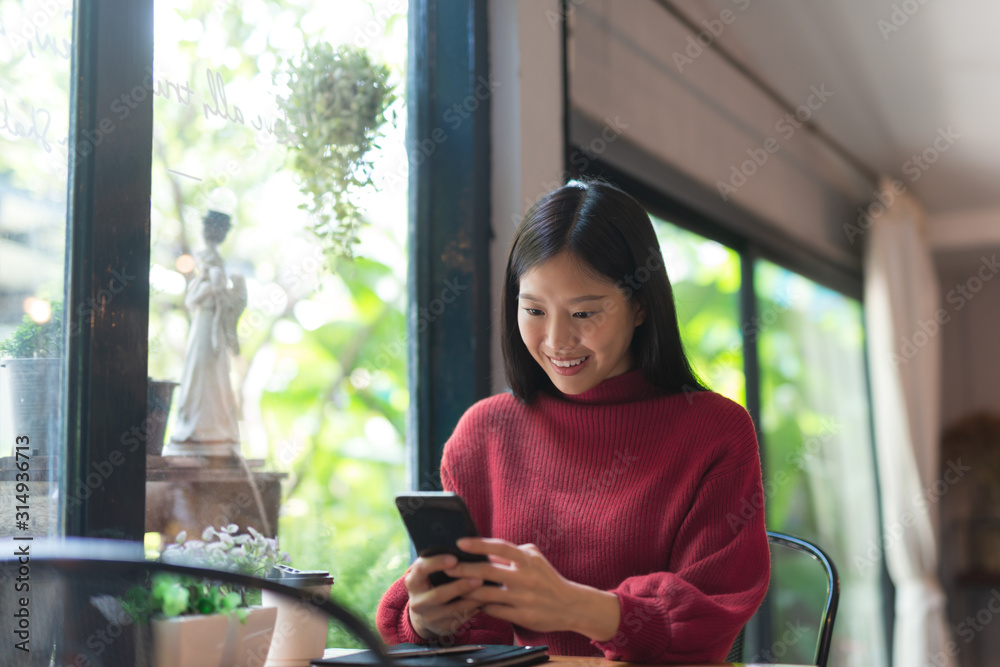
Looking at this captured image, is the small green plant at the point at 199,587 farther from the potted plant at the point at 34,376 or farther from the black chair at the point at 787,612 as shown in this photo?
the black chair at the point at 787,612

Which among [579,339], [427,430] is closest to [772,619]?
[427,430]

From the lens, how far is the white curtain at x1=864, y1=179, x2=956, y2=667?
466 cm

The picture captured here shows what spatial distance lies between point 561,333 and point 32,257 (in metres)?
0.73

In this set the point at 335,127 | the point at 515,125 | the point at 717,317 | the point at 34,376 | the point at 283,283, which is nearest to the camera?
the point at 34,376

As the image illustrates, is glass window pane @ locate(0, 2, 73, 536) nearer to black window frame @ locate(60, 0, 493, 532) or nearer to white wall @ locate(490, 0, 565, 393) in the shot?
black window frame @ locate(60, 0, 493, 532)

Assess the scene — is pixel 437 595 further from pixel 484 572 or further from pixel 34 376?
pixel 34 376

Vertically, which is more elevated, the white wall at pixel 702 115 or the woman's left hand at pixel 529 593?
the white wall at pixel 702 115

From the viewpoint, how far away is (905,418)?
15.7ft

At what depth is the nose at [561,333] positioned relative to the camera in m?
1.31

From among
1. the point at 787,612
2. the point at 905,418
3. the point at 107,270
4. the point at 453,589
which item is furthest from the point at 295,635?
the point at 905,418

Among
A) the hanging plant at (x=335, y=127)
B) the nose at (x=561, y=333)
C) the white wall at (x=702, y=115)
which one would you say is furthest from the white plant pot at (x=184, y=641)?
the white wall at (x=702, y=115)

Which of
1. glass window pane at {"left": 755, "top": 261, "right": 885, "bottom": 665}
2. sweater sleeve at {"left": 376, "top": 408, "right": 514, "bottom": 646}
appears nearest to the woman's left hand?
sweater sleeve at {"left": 376, "top": 408, "right": 514, "bottom": 646}

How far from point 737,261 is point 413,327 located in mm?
2280

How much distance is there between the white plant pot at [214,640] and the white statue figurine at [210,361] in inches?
14.6
